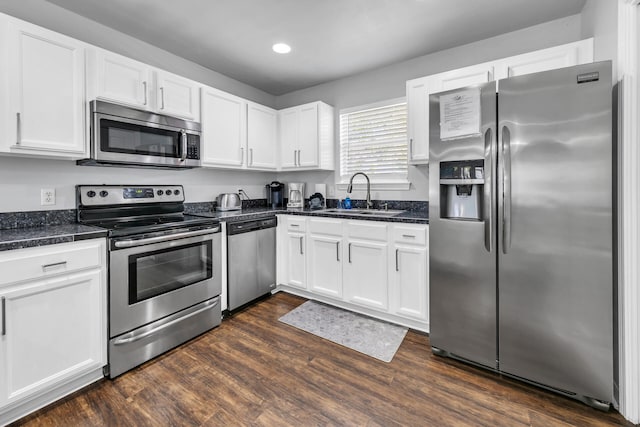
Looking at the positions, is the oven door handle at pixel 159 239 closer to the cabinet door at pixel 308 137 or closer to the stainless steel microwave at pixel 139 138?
the stainless steel microwave at pixel 139 138

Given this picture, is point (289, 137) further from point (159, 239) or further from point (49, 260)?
point (49, 260)

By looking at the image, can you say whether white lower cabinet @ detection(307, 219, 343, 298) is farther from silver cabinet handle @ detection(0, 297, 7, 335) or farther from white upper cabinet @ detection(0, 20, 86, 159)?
silver cabinet handle @ detection(0, 297, 7, 335)

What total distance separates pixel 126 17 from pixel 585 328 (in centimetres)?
386

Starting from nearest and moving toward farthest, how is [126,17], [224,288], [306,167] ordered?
1. [126,17]
2. [224,288]
3. [306,167]

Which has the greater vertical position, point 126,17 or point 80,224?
point 126,17

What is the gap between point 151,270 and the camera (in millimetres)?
2117

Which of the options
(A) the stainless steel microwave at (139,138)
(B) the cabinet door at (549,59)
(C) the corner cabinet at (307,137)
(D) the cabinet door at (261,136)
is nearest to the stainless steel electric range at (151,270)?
(A) the stainless steel microwave at (139,138)

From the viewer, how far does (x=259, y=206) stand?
4016 mm

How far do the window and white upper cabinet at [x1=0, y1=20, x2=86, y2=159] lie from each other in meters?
2.61

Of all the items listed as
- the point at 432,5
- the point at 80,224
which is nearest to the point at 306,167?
the point at 432,5

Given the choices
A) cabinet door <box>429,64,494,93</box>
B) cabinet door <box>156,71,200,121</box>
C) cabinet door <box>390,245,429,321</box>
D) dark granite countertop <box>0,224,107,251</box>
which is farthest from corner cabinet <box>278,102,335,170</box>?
dark granite countertop <box>0,224,107,251</box>

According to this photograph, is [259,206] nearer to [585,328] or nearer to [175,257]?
[175,257]

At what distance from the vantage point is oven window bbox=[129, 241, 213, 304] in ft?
6.65

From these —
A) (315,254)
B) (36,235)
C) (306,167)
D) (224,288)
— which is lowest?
(224,288)
